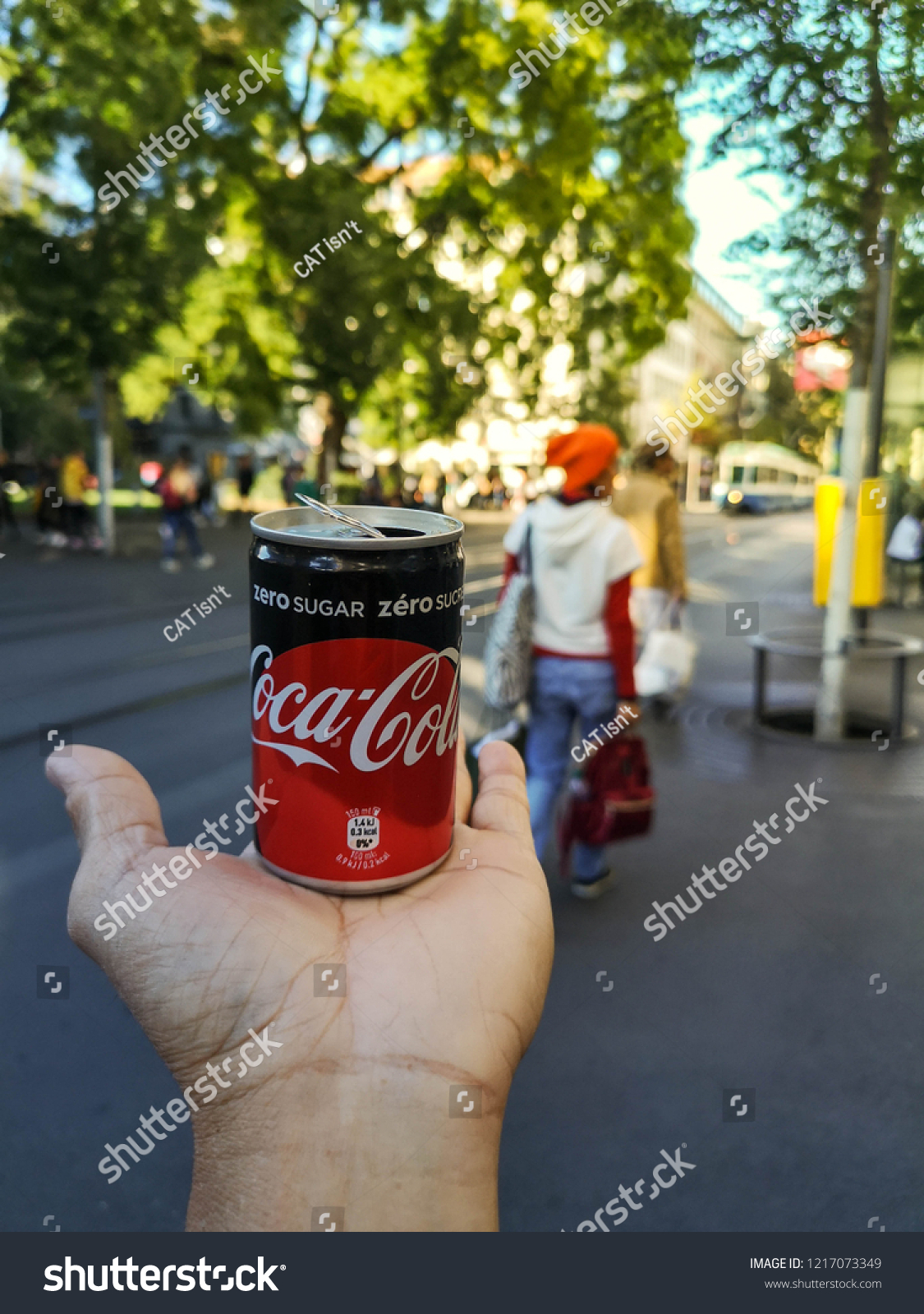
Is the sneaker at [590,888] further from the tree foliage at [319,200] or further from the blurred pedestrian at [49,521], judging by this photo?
the blurred pedestrian at [49,521]

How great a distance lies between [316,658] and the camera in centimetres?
126

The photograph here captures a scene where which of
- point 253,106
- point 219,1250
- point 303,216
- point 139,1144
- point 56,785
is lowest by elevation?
point 139,1144

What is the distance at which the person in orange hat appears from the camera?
3.50 m

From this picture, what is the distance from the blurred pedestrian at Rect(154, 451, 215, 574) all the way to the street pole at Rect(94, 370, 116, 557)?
163cm

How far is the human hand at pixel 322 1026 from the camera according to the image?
126 centimetres

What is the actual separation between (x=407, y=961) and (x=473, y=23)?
11.1 metres

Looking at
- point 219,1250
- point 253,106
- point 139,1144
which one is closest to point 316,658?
point 219,1250

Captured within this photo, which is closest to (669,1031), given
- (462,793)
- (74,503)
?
(462,793)

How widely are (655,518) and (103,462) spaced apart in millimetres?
10776

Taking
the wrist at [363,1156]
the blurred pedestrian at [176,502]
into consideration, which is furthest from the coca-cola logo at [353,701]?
the blurred pedestrian at [176,502]

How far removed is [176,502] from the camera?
1237cm

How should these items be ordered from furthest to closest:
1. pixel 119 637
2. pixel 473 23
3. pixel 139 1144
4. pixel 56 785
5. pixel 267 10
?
pixel 473 23
pixel 267 10
pixel 119 637
pixel 139 1144
pixel 56 785

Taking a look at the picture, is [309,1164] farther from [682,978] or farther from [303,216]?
[303,216]

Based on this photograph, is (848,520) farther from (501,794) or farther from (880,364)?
(501,794)
